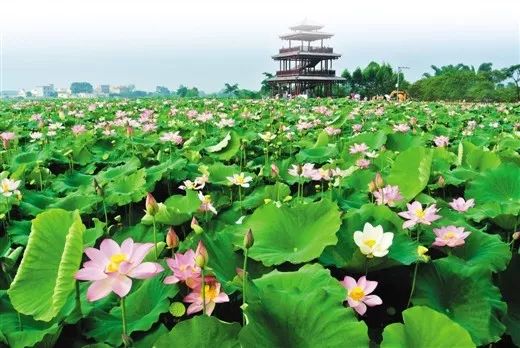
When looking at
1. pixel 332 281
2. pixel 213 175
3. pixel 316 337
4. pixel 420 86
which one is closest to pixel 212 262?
pixel 332 281

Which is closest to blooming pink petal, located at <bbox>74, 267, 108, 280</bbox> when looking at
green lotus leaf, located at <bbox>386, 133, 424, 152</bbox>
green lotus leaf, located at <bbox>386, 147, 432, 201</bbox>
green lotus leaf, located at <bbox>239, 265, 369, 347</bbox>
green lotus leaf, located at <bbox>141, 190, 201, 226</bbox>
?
green lotus leaf, located at <bbox>239, 265, 369, 347</bbox>

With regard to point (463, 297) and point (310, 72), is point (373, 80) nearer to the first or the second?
point (310, 72)

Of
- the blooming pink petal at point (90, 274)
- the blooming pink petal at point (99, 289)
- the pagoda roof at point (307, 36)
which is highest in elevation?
the pagoda roof at point (307, 36)

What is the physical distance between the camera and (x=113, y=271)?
0.79m

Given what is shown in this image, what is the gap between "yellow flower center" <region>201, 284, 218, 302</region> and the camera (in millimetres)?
965

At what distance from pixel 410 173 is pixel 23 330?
4.63 ft

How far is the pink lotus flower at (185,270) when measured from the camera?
934 millimetres

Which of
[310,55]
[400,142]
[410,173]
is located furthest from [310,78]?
[410,173]

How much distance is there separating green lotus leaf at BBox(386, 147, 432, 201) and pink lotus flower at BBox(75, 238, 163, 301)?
1222 millimetres

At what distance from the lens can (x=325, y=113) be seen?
6.34m

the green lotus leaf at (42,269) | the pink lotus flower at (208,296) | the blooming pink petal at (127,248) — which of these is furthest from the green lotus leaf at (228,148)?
the blooming pink petal at (127,248)

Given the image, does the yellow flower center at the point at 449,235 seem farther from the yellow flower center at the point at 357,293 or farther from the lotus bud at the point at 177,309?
the lotus bud at the point at 177,309

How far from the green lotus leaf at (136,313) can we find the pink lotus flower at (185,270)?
0.26 ft

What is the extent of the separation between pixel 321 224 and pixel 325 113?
5.17 m
